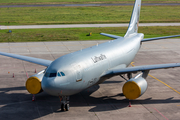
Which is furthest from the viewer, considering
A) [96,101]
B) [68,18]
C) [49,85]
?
[68,18]

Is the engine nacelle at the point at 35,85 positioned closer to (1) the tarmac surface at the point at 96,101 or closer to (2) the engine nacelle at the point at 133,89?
(1) the tarmac surface at the point at 96,101

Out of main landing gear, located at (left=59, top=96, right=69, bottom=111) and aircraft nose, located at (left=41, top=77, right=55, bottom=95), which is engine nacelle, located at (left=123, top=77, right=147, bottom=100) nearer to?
main landing gear, located at (left=59, top=96, right=69, bottom=111)

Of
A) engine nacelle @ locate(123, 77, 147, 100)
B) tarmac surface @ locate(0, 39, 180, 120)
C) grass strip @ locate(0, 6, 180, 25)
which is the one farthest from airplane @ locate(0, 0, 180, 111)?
grass strip @ locate(0, 6, 180, 25)

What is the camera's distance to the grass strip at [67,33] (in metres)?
58.0

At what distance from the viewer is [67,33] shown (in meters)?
63.2

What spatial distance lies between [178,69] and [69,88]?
819 inches

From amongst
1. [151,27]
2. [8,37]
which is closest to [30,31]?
[8,37]

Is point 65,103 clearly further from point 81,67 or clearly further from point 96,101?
point 96,101

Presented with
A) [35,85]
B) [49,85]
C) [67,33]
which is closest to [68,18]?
[67,33]

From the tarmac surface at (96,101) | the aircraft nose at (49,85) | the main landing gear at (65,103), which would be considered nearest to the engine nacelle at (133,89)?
the tarmac surface at (96,101)

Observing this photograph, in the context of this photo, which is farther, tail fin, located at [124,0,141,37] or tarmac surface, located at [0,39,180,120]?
tail fin, located at [124,0,141,37]

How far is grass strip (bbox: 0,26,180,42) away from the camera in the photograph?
58.0 m

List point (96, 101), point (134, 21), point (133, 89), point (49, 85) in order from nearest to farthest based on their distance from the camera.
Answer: point (49, 85)
point (133, 89)
point (96, 101)
point (134, 21)

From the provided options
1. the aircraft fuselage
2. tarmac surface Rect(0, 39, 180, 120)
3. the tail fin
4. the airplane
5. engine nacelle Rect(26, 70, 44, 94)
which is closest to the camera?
the aircraft fuselage
